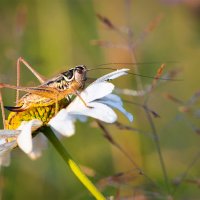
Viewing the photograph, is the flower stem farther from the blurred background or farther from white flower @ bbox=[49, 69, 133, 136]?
the blurred background

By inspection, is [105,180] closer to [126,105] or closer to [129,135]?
[129,135]

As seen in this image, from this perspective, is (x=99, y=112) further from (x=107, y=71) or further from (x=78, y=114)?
(x=107, y=71)

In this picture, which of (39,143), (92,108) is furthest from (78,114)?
(39,143)

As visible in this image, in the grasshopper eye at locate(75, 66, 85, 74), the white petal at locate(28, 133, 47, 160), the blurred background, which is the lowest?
the blurred background

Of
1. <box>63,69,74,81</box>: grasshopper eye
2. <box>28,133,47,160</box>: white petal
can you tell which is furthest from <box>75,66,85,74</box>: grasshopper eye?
<box>28,133,47,160</box>: white petal

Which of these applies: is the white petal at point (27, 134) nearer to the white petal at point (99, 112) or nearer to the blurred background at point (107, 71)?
the white petal at point (99, 112)

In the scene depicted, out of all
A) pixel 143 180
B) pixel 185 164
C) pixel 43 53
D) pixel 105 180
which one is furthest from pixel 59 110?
pixel 43 53
